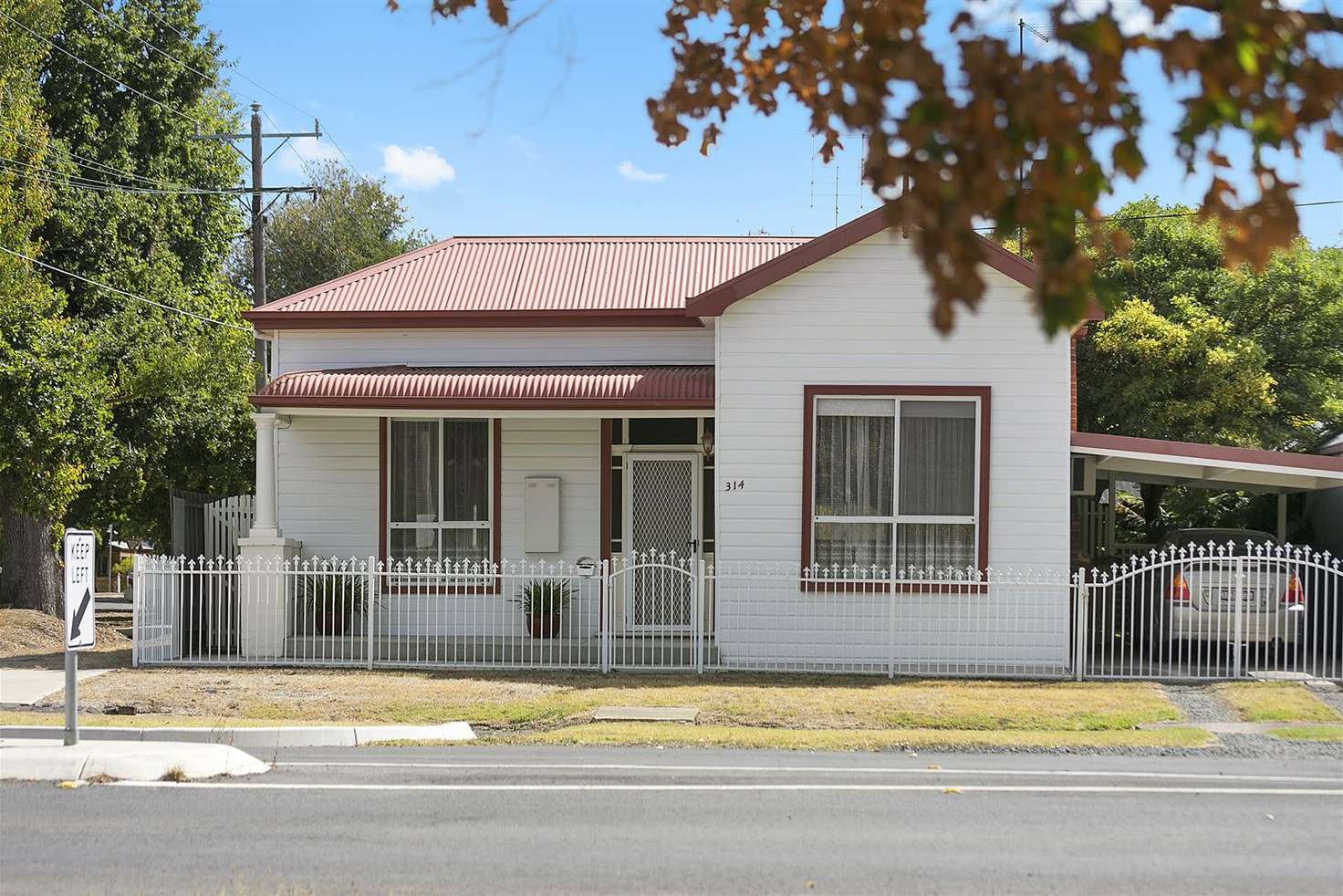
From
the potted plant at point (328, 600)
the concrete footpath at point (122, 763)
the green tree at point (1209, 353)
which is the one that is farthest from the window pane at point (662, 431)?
the green tree at point (1209, 353)

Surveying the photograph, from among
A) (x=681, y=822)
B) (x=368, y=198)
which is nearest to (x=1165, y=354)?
(x=681, y=822)

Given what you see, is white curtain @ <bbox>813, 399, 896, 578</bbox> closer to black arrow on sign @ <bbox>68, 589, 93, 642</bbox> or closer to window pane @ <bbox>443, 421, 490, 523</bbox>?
window pane @ <bbox>443, 421, 490, 523</bbox>

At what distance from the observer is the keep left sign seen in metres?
10.3

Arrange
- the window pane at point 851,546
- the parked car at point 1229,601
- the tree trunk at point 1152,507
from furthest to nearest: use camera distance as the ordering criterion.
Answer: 1. the tree trunk at point 1152,507
2. the window pane at point 851,546
3. the parked car at point 1229,601

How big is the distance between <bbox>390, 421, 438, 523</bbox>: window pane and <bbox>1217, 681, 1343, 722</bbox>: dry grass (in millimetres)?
9212

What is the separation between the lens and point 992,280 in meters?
15.7

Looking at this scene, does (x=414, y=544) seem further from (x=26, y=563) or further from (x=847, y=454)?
(x=26, y=563)

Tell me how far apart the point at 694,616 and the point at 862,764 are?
4.46 metres

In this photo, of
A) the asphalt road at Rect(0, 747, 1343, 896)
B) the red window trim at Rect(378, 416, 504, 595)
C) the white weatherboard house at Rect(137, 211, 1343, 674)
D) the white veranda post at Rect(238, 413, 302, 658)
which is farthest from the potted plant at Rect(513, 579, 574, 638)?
the asphalt road at Rect(0, 747, 1343, 896)

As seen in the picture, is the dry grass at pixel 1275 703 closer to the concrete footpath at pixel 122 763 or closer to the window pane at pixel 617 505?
the window pane at pixel 617 505

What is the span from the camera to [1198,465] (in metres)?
16.6

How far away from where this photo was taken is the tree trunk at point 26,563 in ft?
72.3

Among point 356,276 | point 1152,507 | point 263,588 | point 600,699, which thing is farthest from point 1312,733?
point 1152,507

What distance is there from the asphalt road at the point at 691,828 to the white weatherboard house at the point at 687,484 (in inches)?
186
